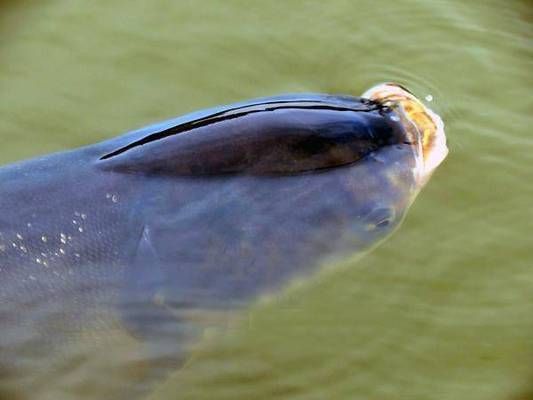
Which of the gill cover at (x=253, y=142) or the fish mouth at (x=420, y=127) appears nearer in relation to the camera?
the gill cover at (x=253, y=142)

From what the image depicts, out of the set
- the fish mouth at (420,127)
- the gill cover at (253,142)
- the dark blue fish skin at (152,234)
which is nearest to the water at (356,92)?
the dark blue fish skin at (152,234)

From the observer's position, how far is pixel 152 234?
2.20 metres

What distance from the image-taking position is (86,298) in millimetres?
2156

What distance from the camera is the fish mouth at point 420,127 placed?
250 centimetres

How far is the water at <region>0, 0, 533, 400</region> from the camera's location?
2441 millimetres

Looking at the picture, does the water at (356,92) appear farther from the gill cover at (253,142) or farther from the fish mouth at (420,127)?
the gill cover at (253,142)

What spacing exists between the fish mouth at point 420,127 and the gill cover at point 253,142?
16cm

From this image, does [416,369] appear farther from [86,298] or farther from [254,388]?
[86,298]

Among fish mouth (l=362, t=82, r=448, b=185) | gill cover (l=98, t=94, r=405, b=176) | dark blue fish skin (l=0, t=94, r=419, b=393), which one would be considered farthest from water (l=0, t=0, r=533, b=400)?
gill cover (l=98, t=94, r=405, b=176)

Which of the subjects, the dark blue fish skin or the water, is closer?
the dark blue fish skin

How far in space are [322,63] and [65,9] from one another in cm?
108

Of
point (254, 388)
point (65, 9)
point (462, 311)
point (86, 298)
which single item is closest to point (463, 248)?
point (462, 311)

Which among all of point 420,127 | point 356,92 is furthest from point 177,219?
point 356,92

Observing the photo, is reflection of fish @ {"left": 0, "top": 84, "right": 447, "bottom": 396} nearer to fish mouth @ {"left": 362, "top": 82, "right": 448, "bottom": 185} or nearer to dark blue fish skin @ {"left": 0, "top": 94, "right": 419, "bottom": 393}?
dark blue fish skin @ {"left": 0, "top": 94, "right": 419, "bottom": 393}
